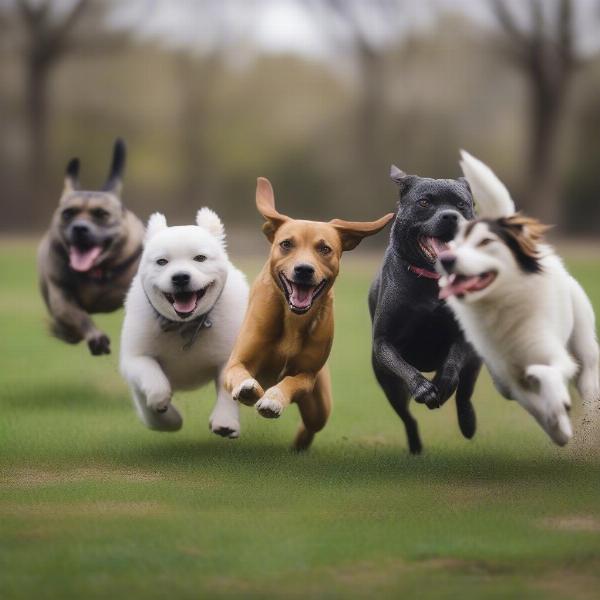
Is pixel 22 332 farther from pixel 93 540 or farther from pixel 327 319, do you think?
pixel 93 540

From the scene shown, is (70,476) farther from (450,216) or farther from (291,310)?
(450,216)

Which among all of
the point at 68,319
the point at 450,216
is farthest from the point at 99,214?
the point at 450,216

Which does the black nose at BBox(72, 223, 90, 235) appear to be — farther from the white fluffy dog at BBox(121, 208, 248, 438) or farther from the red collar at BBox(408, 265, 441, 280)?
the red collar at BBox(408, 265, 441, 280)

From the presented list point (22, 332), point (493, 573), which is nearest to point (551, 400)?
point (493, 573)

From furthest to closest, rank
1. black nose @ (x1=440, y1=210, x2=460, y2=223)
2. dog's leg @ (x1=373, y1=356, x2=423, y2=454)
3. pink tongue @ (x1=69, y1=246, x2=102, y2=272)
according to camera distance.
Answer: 1. pink tongue @ (x1=69, y1=246, x2=102, y2=272)
2. dog's leg @ (x1=373, y1=356, x2=423, y2=454)
3. black nose @ (x1=440, y1=210, x2=460, y2=223)

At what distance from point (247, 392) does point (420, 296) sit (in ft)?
3.88

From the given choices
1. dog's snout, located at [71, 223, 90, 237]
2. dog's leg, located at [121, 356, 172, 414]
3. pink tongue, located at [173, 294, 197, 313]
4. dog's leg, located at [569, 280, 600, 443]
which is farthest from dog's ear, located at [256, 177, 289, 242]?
dog's snout, located at [71, 223, 90, 237]

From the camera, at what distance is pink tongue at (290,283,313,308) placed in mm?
6465

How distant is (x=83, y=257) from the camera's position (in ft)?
31.0

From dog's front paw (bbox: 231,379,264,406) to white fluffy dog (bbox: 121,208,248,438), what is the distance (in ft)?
1.49

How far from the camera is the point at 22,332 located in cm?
1446

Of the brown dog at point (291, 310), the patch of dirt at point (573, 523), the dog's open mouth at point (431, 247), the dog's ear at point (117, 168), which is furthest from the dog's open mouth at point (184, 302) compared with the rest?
the dog's ear at point (117, 168)

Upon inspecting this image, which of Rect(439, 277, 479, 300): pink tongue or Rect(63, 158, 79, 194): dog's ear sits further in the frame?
Rect(63, 158, 79, 194): dog's ear

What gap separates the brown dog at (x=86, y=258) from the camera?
9.38 m
